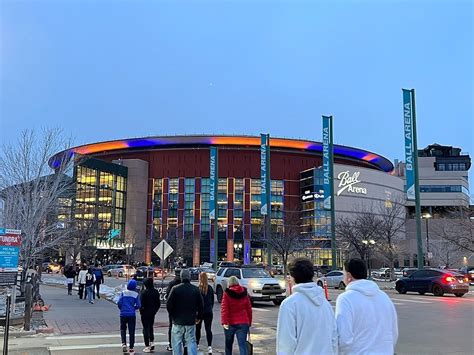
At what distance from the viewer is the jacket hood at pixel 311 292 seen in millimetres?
4230

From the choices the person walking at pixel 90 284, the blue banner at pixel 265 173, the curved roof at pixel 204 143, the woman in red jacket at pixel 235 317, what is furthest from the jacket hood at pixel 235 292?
the curved roof at pixel 204 143

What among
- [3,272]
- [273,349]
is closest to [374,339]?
[273,349]

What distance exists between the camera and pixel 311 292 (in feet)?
13.9

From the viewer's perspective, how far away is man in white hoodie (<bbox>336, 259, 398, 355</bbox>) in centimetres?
413

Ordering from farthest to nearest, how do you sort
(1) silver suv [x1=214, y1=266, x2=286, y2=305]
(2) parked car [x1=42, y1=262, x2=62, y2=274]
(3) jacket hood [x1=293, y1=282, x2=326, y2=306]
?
(2) parked car [x1=42, y1=262, x2=62, y2=274] → (1) silver suv [x1=214, y1=266, x2=286, y2=305] → (3) jacket hood [x1=293, y1=282, x2=326, y2=306]

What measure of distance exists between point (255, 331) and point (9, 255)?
701cm

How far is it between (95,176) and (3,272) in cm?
8063

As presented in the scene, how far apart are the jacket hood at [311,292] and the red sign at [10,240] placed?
1138cm


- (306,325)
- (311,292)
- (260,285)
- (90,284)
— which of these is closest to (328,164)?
(260,285)

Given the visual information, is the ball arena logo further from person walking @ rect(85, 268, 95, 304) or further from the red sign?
the red sign

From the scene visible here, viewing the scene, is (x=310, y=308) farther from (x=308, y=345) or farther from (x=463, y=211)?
(x=463, y=211)

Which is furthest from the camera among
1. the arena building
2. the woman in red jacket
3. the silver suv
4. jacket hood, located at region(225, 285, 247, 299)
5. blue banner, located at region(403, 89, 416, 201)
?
the arena building

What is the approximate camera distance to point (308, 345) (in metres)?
4.10

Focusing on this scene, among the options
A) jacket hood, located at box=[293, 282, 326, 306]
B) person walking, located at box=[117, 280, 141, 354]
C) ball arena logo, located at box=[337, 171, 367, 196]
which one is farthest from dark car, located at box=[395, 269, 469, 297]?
ball arena logo, located at box=[337, 171, 367, 196]
